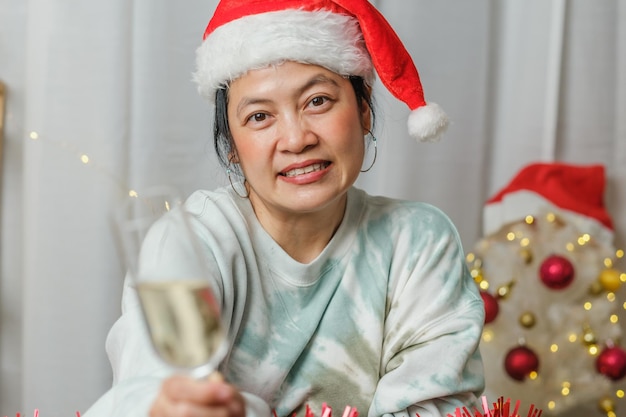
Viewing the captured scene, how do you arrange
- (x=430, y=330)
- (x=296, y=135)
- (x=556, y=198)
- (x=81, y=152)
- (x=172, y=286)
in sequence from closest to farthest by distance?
(x=172, y=286), (x=296, y=135), (x=430, y=330), (x=81, y=152), (x=556, y=198)

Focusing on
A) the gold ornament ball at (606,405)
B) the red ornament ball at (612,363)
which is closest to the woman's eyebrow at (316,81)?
the red ornament ball at (612,363)

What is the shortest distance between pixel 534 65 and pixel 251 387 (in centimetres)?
125

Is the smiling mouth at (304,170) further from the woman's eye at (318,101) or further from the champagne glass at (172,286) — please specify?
the champagne glass at (172,286)

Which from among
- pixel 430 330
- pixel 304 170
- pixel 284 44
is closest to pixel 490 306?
pixel 430 330

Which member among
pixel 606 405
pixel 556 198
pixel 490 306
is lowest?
pixel 606 405

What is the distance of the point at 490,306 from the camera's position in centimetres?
180

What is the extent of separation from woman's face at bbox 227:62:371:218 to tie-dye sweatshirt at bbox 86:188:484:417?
0.10 m

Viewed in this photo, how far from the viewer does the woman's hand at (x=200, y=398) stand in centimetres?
63

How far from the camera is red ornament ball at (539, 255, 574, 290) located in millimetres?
1812

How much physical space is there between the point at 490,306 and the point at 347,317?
0.63m

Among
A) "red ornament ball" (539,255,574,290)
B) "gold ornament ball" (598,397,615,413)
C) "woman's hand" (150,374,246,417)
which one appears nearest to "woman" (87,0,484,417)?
"woman's hand" (150,374,246,417)

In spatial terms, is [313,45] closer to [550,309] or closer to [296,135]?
[296,135]

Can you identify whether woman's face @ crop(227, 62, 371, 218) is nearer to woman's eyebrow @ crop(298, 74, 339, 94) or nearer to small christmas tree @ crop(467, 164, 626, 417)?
woman's eyebrow @ crop(298, 74, 339, 94)

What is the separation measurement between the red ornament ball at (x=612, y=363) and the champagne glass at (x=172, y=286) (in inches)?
55.8
